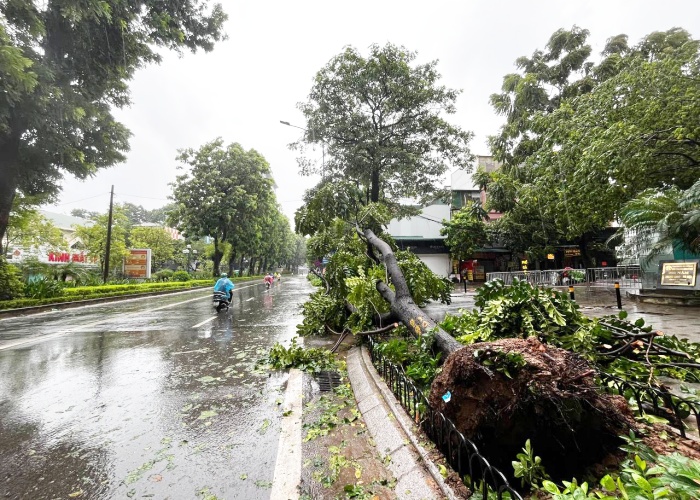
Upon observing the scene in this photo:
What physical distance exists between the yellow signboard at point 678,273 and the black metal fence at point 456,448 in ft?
40.6

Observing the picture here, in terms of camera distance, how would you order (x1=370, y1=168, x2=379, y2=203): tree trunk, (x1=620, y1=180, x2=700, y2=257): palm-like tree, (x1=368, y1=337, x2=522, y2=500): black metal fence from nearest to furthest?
(x1=368, y1=337, x2=522, y2=500): black metal fence → (x1=620, y1=180, x2=700, y2=257): palm-like tree → (x1=370, y1=168, x2=379, y2=203): tree trunk

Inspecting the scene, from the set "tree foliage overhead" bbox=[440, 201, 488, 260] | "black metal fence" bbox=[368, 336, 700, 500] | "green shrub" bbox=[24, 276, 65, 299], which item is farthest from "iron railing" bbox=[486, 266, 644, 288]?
"green shrub" bbox=[24, 276, 65, 299]

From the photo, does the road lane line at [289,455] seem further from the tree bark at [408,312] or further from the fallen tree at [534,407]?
the tree bark at [408,312]

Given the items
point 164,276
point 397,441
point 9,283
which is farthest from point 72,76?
point 164,276

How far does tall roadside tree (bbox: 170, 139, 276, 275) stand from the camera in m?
32.7

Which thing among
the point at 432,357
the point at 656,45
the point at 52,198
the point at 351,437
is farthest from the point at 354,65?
the point at 52,198

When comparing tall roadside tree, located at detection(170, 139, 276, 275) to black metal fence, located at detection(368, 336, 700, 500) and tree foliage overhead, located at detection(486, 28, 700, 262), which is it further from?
black metal fence, located at detection(368, 336, 700, 500)

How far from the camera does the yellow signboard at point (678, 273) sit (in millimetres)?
10320

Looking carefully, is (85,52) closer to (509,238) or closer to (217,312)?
(217,312)

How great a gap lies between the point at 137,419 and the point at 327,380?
2415 millimetres

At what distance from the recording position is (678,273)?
10805mm

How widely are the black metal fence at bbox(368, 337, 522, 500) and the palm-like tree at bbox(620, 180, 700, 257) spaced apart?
9.74 m

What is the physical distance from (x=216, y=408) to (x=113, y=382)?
6.93 feet

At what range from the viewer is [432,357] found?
13.7ft
